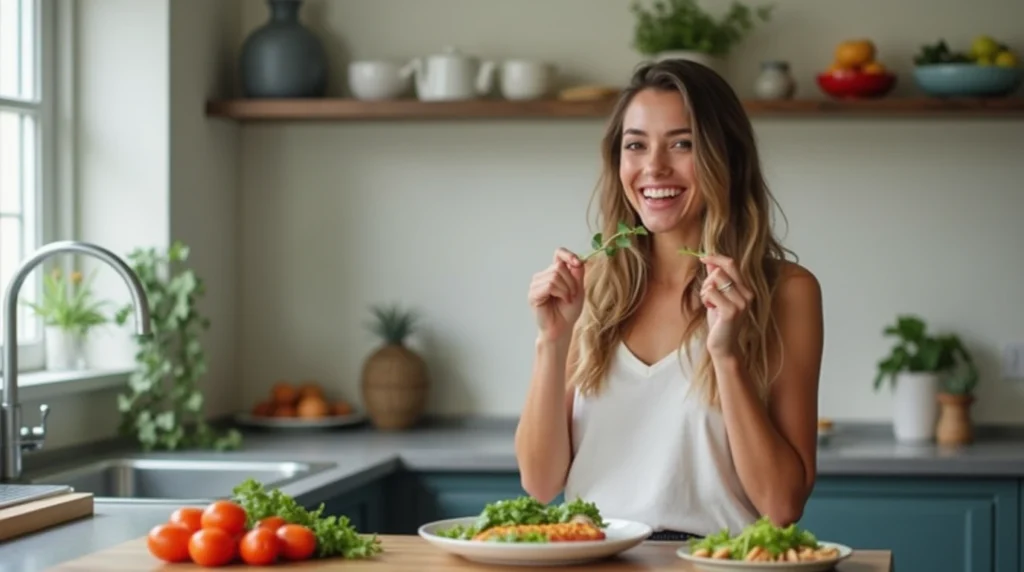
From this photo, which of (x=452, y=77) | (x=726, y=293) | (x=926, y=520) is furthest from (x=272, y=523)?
(x=452, y=77)

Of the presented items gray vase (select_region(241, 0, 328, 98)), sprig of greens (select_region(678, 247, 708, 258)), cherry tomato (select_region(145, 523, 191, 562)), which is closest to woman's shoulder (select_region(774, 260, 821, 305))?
sprig of greens (select_region(678, 247, 708, 258))

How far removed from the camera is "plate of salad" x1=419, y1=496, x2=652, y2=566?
2.01m

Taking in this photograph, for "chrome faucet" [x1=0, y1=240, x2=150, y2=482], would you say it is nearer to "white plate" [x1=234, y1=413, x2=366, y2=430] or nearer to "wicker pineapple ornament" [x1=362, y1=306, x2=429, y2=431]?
"white plate" [x1=234, y1=413, x2=366, y2=430]

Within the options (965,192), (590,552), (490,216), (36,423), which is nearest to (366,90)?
(490,216)

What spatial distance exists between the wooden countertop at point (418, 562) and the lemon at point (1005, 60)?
7.03ft

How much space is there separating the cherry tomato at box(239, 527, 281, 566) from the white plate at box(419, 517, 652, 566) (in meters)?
0.20

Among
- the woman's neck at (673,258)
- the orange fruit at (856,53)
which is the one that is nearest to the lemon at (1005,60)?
the orange fruit at (856,53)

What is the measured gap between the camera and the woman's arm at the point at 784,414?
2401mm

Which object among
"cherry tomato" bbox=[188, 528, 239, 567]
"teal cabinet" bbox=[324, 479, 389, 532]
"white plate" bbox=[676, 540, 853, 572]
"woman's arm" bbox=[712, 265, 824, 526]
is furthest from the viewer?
"teal cabinet" bbox=[324, 479, 389, 532]

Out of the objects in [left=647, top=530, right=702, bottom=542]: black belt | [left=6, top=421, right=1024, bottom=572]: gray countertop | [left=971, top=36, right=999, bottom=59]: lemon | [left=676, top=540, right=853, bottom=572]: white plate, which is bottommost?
[left=6, top=421, right=1024, bottom=572]: gray countertop

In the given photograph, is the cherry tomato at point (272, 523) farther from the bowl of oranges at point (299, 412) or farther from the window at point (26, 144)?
the bowl of oranges at point (299, 412)

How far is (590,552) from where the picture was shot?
203cm

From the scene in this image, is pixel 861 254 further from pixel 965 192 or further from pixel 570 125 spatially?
pixel 570 125

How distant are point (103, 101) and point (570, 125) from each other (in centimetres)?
126
